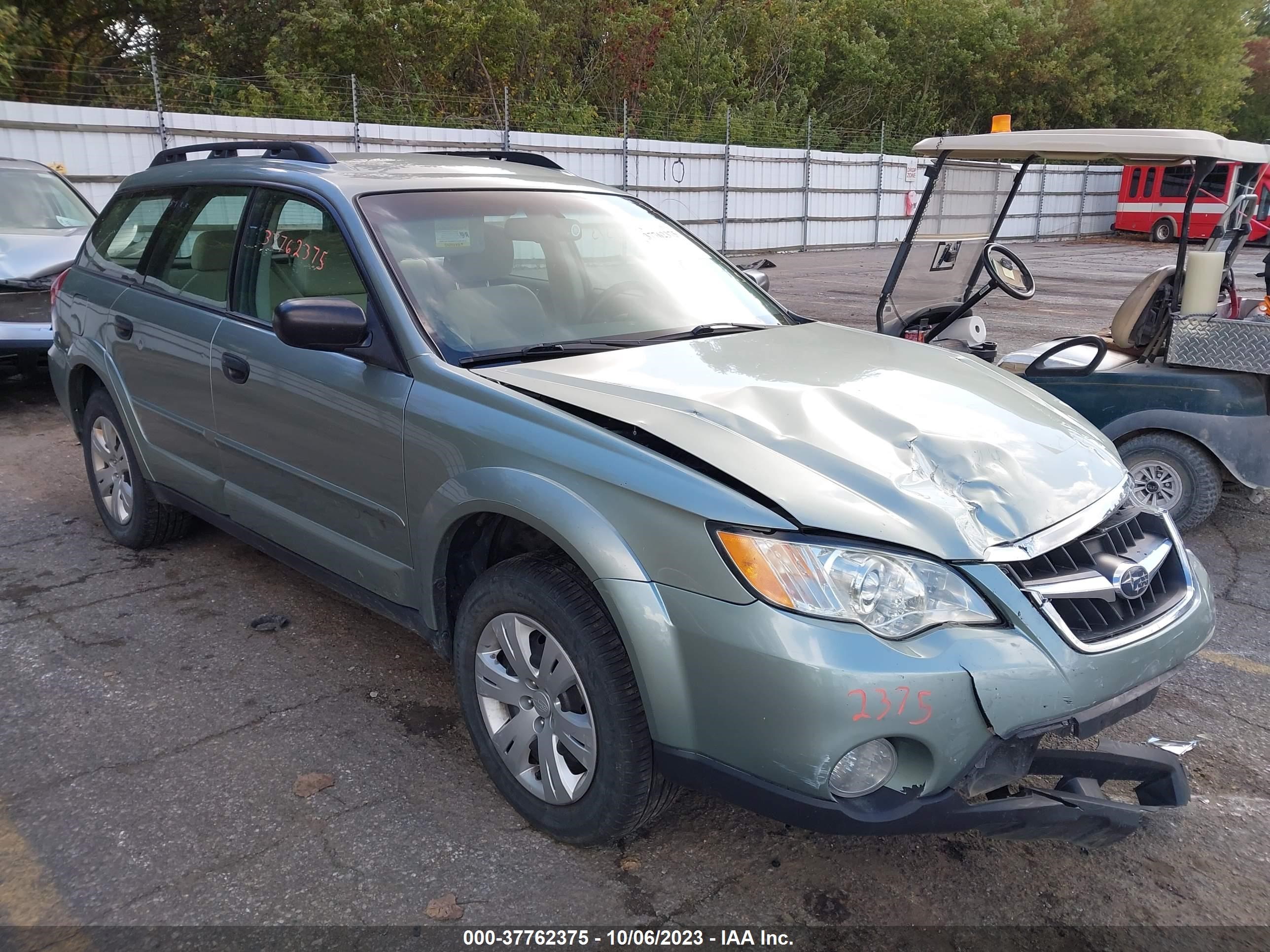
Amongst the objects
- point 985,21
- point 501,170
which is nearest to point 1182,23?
point 985,21

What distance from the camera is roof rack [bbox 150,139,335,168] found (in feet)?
12.5

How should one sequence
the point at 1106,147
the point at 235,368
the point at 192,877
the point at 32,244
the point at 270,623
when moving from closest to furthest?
the point at 192,877 < the point at 235,368 < the point at 270,623 < the point at 1106,147 < the point at 32,244

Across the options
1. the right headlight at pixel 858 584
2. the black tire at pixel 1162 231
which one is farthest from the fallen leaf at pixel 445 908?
the black tire at pixel 1162 231

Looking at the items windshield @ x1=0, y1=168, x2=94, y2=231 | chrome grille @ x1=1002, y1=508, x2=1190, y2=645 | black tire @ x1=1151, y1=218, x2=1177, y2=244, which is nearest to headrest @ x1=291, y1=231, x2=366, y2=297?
chrome grille @ x1=1002, y1=508, x2=1190, y2=645

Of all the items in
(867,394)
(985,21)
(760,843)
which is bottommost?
(760,843)

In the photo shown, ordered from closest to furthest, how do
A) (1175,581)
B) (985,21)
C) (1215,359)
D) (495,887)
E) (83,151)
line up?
(495,887)
(1175,581)
(1215,359)
(83,151)
(985,21)

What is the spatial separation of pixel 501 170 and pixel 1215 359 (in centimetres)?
338

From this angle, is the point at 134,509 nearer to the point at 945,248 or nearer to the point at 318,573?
the point at 318,573

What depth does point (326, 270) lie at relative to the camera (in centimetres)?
343

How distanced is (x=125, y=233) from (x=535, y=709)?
3.23 m

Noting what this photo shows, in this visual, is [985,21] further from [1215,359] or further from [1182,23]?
Result: [1215,359]

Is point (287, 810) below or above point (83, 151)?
below

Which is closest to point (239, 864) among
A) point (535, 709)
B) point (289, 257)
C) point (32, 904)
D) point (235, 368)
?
point (32, 904)

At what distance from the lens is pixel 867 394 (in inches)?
114
